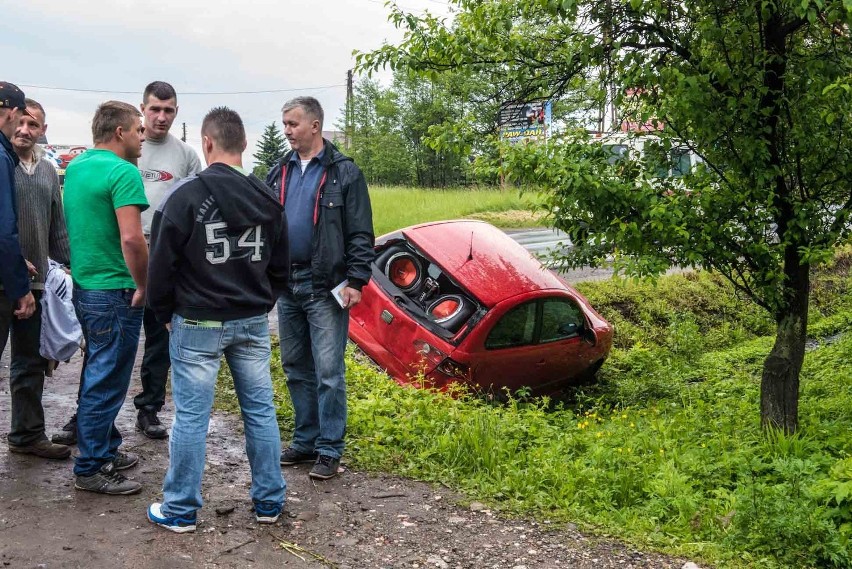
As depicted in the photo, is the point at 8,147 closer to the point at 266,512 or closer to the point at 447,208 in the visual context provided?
the point at 266,512

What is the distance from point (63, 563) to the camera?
3.70 m

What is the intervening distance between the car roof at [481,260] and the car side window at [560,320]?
176 millimetres

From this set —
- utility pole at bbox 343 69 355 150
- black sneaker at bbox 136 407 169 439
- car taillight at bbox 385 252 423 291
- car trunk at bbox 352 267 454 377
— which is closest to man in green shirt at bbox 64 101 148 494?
black sneaker at bbox 136 407 169 439

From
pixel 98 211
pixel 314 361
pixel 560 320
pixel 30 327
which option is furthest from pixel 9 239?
pixel 560 320

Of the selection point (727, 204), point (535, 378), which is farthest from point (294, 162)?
point (535, 378)

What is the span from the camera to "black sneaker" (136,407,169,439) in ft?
18.1

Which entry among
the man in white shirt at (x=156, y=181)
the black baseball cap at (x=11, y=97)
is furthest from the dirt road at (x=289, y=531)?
the black baseball cap at (x=11, y=97)

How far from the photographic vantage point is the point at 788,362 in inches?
267

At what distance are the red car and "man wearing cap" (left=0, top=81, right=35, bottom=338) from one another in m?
3.36

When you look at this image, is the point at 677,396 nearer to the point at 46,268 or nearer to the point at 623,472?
the point at 623,472

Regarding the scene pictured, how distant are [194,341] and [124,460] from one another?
1.34 metres

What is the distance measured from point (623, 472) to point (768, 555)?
1152 millimetres

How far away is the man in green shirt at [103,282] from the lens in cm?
440

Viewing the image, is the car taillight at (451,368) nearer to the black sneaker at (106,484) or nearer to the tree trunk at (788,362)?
the tree trunk at (788,362)
